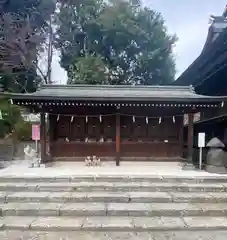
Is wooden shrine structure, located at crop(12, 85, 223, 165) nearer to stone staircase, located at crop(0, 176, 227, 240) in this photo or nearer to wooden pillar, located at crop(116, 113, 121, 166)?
wooden pillar, located at crop(116, 113, 121, 166)

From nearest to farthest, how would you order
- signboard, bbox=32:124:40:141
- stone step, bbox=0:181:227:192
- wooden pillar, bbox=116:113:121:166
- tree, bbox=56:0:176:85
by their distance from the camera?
stone step, bbox=0:181:227:192, wooden pillar, bbox=116:113:121:166, signboard, bbox=32:124:40:141, tree, bbox=56:0:176:85

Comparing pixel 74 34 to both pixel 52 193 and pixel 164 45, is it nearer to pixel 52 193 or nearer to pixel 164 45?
pixel 164 45

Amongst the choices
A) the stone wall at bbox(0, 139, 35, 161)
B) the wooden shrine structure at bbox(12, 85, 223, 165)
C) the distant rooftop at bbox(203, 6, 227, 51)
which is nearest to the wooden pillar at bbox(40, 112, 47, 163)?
the wooden shrine structure at bbox(12, 85, 223, 165)

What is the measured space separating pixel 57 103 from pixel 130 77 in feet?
41.1

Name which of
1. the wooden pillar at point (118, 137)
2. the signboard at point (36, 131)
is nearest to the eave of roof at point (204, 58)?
the wooden pillar at point (118, 137)

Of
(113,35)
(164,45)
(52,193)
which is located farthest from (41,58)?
(52,193)

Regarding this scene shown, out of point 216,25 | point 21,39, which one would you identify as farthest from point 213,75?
point 21,39

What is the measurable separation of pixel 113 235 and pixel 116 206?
107 cm

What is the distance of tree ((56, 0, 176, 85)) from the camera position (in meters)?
18.8

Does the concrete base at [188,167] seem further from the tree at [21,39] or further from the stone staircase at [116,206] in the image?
the tree at [21,39]

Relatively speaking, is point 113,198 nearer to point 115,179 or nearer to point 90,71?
Result: point 115,179

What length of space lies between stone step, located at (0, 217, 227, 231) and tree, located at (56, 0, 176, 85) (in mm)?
14314

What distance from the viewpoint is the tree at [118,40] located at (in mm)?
18750

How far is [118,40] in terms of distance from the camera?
19.1 meters
